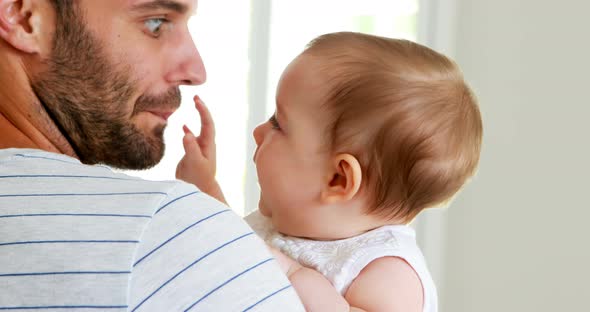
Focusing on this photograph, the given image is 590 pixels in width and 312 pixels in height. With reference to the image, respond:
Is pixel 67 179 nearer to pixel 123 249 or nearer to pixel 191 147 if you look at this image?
pixel 123 249

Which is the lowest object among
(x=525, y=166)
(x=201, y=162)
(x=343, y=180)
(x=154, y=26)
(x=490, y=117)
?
(x=525, y=166)

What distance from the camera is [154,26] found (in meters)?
1.51

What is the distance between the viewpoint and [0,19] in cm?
139

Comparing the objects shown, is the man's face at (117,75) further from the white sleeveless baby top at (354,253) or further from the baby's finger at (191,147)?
the white sleeveless baby top at (354,253)

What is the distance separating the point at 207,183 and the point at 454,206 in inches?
76.6

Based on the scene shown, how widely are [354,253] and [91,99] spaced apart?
50 cm

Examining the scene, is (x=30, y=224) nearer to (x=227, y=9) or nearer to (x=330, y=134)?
(x=330, y=134)

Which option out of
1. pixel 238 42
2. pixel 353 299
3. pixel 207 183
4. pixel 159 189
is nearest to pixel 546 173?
pixel 238 42

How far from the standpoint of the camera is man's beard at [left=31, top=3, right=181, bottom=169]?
142 cm

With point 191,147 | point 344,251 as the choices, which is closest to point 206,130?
point 191,147

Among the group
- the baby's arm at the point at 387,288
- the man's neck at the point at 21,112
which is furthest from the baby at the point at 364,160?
the man's neck at the point at 21,112

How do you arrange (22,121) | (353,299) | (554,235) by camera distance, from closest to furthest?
(353,299)
(22,121)
(554,235)

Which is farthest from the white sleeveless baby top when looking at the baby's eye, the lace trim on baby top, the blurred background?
the blurred background

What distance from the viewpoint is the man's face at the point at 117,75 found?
1.43 meters
